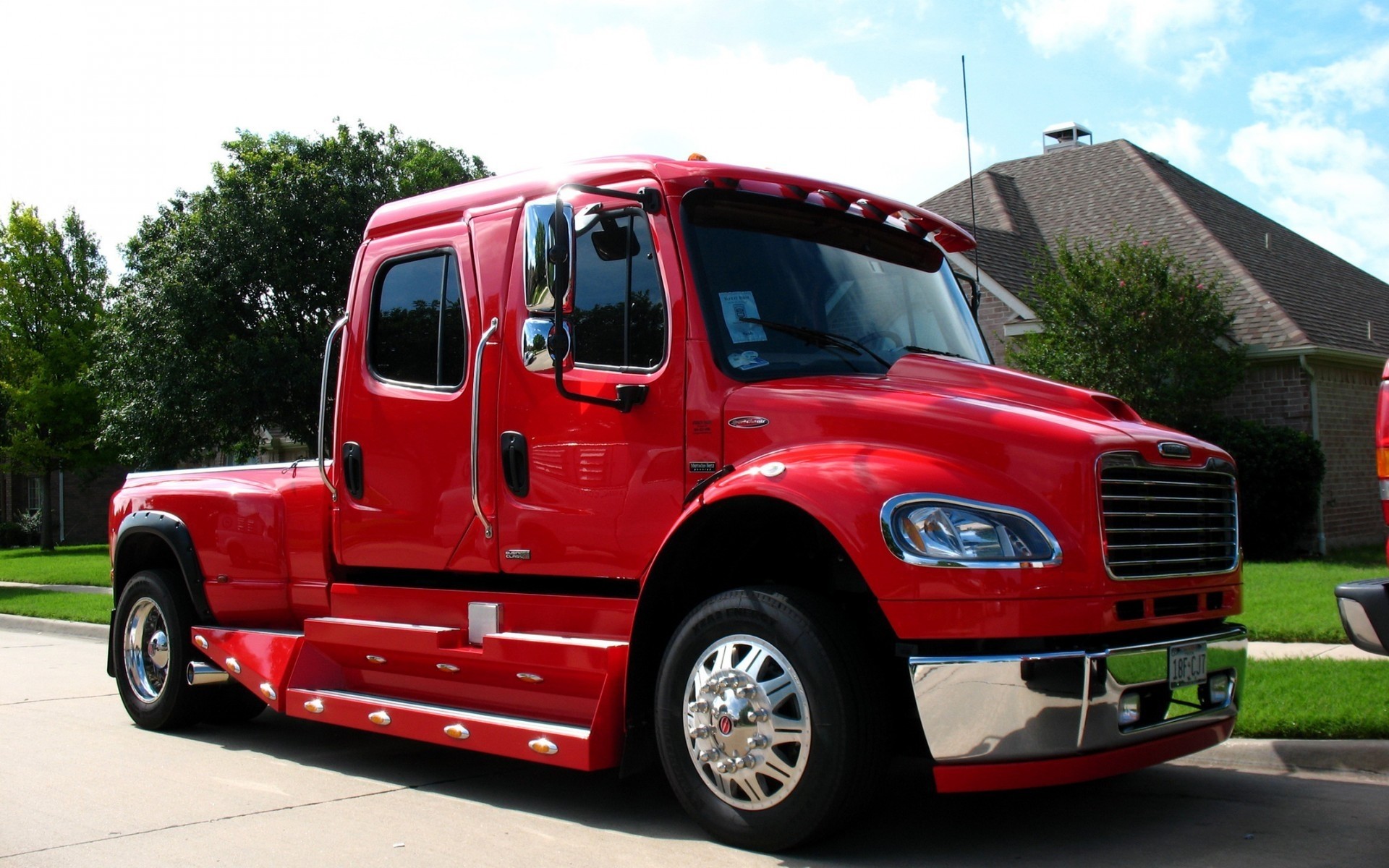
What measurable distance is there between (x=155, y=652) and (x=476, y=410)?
3.51 meters

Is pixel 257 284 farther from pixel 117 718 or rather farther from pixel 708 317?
pixel 708 317

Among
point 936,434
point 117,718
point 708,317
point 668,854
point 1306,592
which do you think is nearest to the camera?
point 936,434

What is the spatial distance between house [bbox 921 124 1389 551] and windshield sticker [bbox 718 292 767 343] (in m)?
10.5

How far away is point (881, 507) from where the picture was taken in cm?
419

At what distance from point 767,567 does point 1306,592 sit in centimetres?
874

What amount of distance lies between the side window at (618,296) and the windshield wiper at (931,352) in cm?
110

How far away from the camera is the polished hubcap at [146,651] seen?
305 inches

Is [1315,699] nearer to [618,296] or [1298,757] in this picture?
[1298,757]

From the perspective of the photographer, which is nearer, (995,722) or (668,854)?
(995,722)

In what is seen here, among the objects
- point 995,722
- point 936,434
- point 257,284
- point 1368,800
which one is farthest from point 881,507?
→ point 257,284

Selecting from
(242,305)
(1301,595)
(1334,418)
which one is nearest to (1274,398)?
(1334,418)

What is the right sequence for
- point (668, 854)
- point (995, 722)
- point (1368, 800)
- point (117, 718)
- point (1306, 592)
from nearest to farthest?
point (995, 722) → point (668, 854) → point (1368, 800) → point (117, 718) → point (1306, 592)

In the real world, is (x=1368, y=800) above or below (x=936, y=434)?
below

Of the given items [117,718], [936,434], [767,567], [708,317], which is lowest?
[117,718]
